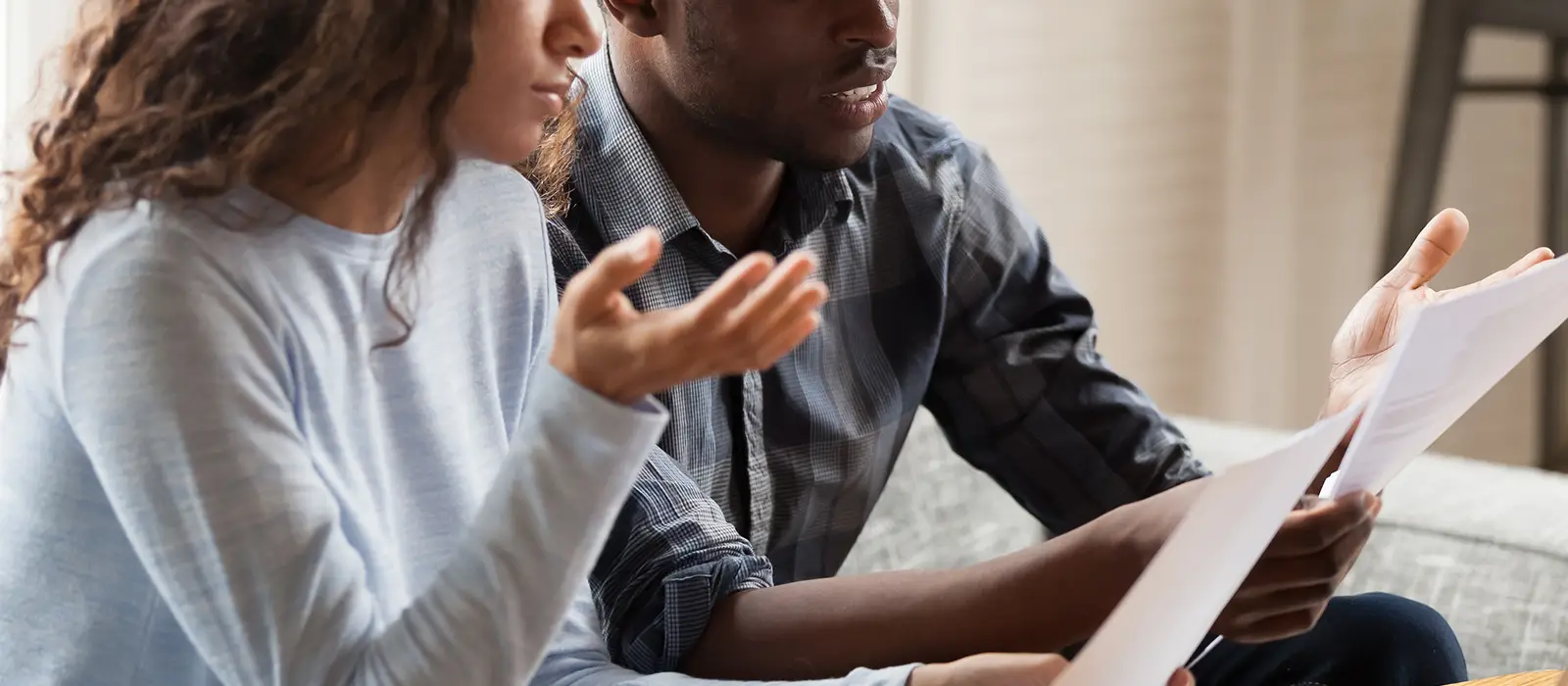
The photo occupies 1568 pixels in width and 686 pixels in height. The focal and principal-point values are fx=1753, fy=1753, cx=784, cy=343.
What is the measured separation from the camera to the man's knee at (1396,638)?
1045mm

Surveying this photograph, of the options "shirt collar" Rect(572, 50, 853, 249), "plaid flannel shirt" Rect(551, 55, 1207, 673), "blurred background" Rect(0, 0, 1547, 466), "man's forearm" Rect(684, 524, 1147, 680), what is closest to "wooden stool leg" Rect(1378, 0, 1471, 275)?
"blurred background" Rect(0, 0, 1547, 466)

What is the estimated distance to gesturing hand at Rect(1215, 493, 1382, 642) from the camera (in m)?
0.82

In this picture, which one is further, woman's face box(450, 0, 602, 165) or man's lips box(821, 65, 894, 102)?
man's lips box(821, 65, 894, 102)

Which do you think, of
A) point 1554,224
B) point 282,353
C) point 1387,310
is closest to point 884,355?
point 1387,310

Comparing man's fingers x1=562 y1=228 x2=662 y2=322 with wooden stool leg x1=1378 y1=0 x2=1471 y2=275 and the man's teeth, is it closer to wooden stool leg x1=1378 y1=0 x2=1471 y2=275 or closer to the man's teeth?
the man's teeth

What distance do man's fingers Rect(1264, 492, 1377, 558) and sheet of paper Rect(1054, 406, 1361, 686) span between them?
0.38 feet

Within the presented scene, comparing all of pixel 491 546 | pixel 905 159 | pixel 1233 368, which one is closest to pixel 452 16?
pixel 491 546

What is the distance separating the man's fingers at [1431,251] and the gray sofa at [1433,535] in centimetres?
42

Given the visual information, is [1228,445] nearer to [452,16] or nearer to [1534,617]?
[1534,617]

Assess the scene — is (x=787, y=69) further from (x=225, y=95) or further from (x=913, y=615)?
(x=225, y=95)

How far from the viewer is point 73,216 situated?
2.22 feet

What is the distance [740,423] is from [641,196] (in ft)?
0.53

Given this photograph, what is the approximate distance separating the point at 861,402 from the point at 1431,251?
1.26 ft

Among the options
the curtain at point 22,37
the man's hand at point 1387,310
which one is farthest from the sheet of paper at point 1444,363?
the curtain at point 22,37
